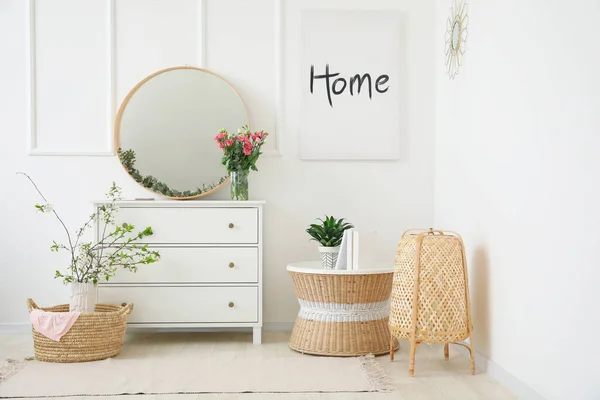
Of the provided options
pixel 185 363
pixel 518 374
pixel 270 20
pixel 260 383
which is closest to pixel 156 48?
pixel 270 20

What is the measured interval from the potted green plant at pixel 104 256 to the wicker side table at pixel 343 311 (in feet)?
2.69

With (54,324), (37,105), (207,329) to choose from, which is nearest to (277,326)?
(207,329)

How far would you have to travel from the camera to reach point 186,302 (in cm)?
354

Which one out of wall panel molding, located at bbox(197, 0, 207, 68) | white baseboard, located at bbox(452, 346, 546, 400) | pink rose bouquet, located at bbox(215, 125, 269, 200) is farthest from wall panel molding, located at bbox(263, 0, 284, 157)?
white baseboard, located at bbox(452, 346, 546, 400)

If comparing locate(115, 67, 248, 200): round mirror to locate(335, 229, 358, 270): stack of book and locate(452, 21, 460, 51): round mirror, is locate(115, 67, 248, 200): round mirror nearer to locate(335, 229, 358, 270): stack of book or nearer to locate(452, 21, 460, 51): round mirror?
locate(335, 229, 358, 270): stack of book

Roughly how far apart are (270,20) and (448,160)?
1.32 meters

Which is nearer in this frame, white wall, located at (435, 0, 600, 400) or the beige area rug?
white wall, located at (435, 0, 600, 400)

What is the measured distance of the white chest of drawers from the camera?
353 cm

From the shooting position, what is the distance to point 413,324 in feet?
9.74

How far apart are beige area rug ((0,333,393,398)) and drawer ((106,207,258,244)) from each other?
0.56 metres

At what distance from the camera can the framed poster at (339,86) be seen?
13.1 feet

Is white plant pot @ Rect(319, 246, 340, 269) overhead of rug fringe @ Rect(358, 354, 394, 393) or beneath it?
overhead

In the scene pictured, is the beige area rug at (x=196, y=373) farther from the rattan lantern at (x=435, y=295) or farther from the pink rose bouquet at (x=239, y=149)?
the pink rose bouquet at (x=239, y=149)

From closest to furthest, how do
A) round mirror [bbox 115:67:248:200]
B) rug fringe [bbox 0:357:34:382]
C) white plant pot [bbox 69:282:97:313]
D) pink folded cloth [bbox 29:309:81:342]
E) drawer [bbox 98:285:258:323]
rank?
rug fringe [bbox 0:357:34:382] < pink folded cloth [bbox 29:309:81:342] < white plant pot [bbox 69:282:97:313] < drawer [bbox 98:285:258:323] < round mirror [bbox 115:67:248:200]
